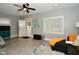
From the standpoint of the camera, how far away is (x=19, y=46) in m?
1.69

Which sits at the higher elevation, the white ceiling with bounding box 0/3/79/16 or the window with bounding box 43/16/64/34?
the white ceiling with bounding box 0/3/79/16

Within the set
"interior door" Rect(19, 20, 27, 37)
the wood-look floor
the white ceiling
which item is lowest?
the wood-look floor

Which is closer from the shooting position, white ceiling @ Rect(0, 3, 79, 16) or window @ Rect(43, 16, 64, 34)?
white ceiling @ Rect(0, 3, 79, 16)

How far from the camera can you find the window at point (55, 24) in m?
1.54

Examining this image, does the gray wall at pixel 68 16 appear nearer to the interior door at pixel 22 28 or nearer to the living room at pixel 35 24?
the living room at pixel 35 24

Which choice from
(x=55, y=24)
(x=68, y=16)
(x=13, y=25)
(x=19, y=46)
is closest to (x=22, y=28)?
(x=13, y=25)

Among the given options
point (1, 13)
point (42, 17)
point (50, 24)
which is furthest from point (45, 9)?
point (1, 13)

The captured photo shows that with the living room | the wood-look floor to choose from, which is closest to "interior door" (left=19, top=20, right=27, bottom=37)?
the living room

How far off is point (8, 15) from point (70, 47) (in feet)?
4.49

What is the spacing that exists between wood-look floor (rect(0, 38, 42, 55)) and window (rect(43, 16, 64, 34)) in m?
0.39

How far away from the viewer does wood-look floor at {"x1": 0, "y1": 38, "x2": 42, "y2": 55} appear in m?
1.51

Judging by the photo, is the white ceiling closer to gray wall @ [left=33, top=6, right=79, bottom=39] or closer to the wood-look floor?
gray wall @ [left=33, top=6, right=79, bottom=39]

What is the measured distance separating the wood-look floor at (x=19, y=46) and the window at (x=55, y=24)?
0.39 metres

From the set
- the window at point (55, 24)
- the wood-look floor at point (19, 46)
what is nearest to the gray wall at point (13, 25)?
the wood-look floor at point (19, 46)
